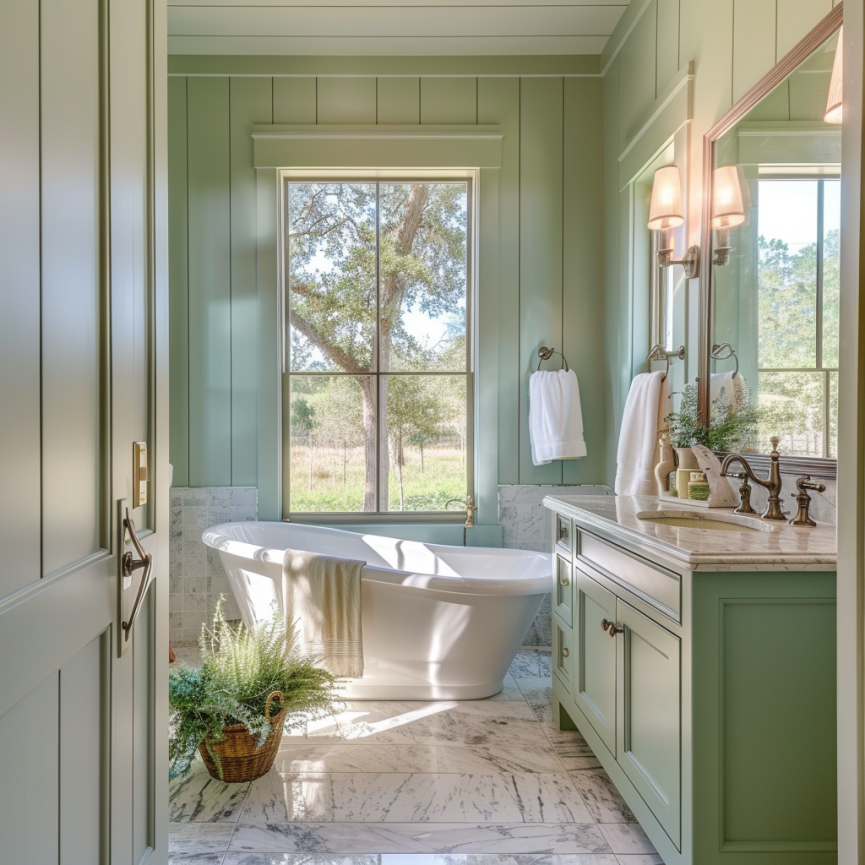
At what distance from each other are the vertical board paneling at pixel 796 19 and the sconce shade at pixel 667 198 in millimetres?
679

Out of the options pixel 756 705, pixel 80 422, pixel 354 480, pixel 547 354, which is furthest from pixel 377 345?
pixel 80 422

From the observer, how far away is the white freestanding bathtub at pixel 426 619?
2582 mm

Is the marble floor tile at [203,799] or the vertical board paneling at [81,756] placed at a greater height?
the vertical board paneling at [81,756]

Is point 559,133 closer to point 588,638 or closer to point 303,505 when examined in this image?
point 303,505

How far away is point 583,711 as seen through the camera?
Answer: 217 cm

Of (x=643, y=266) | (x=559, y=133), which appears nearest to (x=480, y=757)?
(x=643, y=266)

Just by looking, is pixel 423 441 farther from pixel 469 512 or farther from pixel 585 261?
pixel 585 261

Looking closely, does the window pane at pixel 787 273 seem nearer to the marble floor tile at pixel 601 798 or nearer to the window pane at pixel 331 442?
the marble floor tile at pixel 601 798

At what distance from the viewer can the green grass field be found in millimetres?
3609

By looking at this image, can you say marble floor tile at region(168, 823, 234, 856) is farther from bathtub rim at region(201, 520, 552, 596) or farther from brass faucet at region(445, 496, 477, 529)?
brass faucet at region(445, 496, 477, 529)

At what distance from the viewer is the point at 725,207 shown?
2217mm

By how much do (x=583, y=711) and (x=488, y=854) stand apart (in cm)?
56

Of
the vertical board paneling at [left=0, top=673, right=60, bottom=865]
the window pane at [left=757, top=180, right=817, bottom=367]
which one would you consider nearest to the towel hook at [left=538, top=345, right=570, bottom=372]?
the window pane at [left=757, top=180, right=817, bottom=367]

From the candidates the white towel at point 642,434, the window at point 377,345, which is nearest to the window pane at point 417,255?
the window at point 377,345
